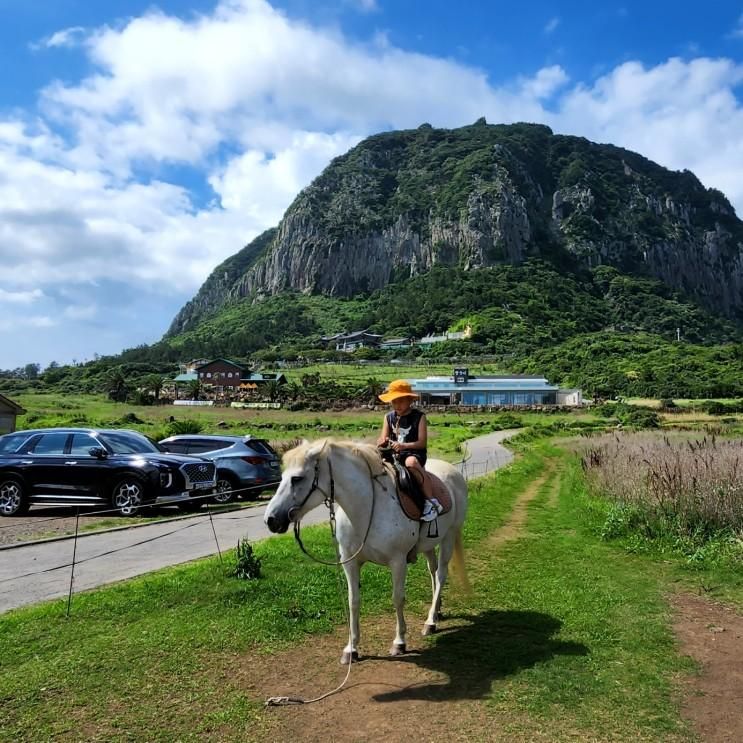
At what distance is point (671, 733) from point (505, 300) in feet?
554

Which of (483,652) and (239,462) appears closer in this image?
(483,652)

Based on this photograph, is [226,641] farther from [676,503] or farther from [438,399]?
[438,399]

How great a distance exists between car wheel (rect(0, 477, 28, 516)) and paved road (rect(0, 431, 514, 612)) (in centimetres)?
301

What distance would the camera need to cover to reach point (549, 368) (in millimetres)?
103625

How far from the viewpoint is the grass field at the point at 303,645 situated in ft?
14.5

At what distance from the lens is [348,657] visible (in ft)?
18.0

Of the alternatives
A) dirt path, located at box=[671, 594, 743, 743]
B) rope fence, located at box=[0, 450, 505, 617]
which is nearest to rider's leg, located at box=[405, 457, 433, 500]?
dirt path, located at box=[671, 594, 743, 743]

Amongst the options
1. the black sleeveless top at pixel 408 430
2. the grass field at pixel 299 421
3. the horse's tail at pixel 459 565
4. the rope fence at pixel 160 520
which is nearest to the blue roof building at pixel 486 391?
the grass field at pixel 299 421

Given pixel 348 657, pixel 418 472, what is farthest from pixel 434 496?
pixel 348 657

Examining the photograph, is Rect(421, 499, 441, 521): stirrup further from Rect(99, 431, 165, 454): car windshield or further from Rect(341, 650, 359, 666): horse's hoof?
Rect(99, 431, 165, 454): car windshield

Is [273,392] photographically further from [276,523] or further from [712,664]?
[712,664]

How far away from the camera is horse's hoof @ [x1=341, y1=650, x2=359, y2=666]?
5.50 meters

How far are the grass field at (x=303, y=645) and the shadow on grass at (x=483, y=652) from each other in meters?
0.02

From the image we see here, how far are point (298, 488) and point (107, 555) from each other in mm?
6601
